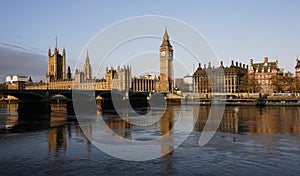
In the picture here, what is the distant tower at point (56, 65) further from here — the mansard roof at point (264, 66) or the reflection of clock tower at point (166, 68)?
the mansard roof at point (264, 66)

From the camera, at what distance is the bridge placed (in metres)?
63.7

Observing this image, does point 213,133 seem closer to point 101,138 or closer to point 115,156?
point 101,138

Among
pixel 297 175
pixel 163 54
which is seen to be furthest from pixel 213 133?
pixel 163 54

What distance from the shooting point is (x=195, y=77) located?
128m

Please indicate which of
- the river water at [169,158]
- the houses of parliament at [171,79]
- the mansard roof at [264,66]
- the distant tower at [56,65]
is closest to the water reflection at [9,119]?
the river water at [169,158]

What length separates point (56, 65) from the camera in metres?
184

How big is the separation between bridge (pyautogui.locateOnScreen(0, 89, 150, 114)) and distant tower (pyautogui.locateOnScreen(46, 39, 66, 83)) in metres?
84.3

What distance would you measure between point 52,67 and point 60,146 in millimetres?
176799

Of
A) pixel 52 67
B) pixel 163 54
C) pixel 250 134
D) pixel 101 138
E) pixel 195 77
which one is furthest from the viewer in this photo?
pixel 52 67

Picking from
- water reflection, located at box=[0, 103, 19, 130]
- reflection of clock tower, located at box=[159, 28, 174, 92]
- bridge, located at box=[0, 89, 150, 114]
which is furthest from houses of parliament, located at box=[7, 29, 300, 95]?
water reflection, located at box=[0, 103, 19, 130]

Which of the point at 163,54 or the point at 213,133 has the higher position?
the point at 163,54

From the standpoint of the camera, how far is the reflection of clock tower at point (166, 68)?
14169 cm

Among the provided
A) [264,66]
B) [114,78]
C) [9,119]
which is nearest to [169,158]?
[9,119]

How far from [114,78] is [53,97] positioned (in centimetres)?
6081
